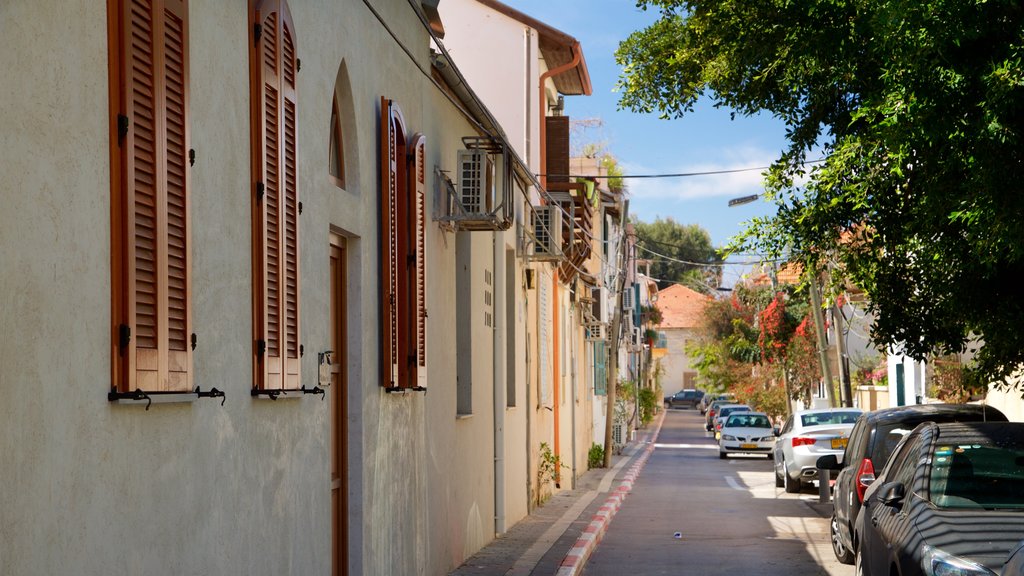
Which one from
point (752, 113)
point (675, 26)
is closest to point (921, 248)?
point (752, 113)

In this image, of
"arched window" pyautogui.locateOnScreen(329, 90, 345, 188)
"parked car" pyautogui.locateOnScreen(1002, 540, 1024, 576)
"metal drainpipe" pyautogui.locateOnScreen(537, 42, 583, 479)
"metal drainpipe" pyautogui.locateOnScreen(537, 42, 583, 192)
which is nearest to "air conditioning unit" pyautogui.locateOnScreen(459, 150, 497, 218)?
"arched window" pyautogui.locateOnScreen(329, 90, 345, 188)

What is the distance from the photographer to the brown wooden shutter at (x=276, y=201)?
269 inches

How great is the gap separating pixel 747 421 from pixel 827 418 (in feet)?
51.1

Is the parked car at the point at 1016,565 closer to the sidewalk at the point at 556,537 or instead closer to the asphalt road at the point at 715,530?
the sidewalk at the point at 556,537

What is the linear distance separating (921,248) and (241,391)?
29.0ft

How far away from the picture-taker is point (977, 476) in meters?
9.15

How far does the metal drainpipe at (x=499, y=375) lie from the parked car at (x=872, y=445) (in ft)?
13.9

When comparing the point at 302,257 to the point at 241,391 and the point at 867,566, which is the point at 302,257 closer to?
the point at 241,391

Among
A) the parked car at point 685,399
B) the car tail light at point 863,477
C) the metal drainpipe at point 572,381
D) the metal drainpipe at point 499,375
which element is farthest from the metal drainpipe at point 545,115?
the parked car at point 685,399

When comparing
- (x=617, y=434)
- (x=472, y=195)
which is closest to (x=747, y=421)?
(x=617, y=434)

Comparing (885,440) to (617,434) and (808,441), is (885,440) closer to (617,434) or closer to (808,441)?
(808,441)

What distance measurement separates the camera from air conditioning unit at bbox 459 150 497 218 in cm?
1277

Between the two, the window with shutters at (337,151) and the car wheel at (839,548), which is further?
the car wheel at (839,548)

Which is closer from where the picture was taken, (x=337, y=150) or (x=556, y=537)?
(x=337, y=150)
